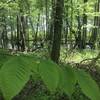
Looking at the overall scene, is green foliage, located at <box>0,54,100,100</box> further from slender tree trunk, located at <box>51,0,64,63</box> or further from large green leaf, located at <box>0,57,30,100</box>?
slender tree trunk, located at <box>51,0,64,63</box>

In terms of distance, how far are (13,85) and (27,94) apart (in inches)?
219

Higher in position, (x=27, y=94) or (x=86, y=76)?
(x=86, y=76)

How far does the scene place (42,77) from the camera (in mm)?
593

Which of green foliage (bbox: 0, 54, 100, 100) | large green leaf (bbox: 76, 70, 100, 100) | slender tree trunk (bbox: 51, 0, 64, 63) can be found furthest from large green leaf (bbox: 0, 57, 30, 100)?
slender tree trunk (bbox: 51, 0, 64, 63)

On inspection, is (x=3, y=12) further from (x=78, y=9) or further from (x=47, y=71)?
(x=47, y=71)

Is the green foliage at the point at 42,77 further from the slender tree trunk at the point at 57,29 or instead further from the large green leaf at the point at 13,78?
the slender tree trunk at the point at 57,29

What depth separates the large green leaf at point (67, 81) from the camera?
0.66 m

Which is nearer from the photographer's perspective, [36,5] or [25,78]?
[25,78]

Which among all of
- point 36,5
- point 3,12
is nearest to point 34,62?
point 3,12

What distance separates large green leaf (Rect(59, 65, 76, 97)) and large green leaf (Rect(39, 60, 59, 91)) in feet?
0.10

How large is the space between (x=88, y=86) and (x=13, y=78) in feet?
0.60

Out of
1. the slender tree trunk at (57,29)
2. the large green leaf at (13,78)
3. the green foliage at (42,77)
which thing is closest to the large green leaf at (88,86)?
the green foliage at (42,77)

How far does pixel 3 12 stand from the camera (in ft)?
46.5

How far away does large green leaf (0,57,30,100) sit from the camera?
0.53 m
